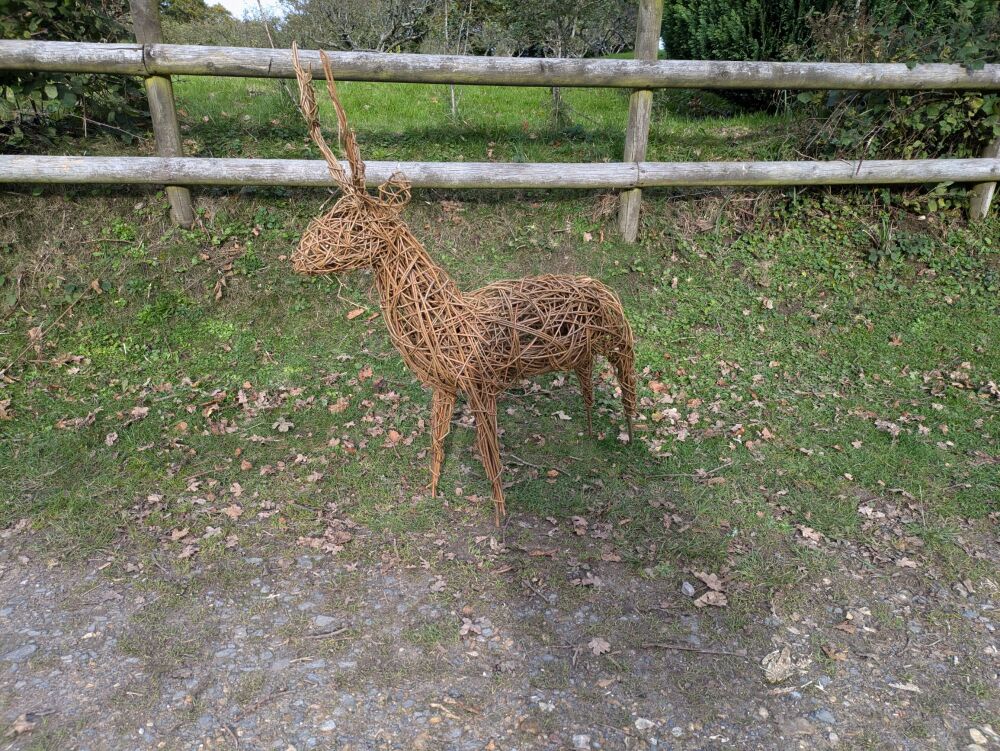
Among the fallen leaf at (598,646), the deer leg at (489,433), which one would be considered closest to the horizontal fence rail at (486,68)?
the deer leg at (489,433)

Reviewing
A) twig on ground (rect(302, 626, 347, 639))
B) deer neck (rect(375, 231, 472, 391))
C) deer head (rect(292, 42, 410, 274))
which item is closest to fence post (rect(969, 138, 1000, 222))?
deer neck (rect(375, 231, 472, 391))

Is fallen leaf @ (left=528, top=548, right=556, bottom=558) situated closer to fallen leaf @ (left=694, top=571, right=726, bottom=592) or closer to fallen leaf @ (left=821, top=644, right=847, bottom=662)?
fallen leaf @ (left=694, top=571, right=726, bottom=592)

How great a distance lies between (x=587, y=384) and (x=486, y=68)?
8.95 ft

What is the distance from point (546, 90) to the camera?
898 cm

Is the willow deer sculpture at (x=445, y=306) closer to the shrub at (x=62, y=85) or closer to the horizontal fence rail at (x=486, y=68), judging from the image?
the horizontal fence rail at (x=486, y=68)

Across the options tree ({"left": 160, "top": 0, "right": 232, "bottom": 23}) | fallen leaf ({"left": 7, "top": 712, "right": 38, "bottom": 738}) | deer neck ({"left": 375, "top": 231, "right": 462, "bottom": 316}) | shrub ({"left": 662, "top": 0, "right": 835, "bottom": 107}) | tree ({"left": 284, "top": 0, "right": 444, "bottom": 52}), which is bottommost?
fallen leaf ({"left": 7, "top": 712, "right": 38, "bottom": 738})

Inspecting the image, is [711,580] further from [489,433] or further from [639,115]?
[639,115]

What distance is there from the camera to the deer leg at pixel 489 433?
344cm

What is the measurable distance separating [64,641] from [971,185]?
782cm

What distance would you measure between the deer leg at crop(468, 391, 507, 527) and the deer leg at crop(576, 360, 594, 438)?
601 mm

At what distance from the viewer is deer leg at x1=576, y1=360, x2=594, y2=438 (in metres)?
3.91

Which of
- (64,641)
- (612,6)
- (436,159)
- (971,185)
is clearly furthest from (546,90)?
(64,641)

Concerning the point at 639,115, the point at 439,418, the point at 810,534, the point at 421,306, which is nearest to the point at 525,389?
the point at 439,418

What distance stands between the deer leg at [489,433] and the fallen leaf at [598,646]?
909mm
